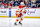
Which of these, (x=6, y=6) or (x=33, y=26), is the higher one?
(x=6, y=6)

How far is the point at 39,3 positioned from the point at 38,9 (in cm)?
36

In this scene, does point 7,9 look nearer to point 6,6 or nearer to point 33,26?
point 6,6

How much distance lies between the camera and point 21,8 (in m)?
2.71

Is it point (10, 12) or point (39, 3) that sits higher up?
point (39, 3)

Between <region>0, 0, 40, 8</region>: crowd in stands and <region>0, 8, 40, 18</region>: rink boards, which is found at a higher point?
<region>0, 0, 40, 8</region>: crowd in stands

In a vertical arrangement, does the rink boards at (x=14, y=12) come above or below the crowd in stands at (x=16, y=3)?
below

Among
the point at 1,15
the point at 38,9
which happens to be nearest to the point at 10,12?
the point at 1,15

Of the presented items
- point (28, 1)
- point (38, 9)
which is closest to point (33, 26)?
point (38, 9)

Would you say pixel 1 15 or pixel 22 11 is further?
pixel 1 15

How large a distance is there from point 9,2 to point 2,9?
0.50 m

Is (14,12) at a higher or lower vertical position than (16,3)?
lower

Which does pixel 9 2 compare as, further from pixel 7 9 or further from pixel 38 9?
pixel 38 9

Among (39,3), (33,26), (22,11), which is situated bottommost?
(33,26)

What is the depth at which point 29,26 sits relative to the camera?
2627 millimetres
